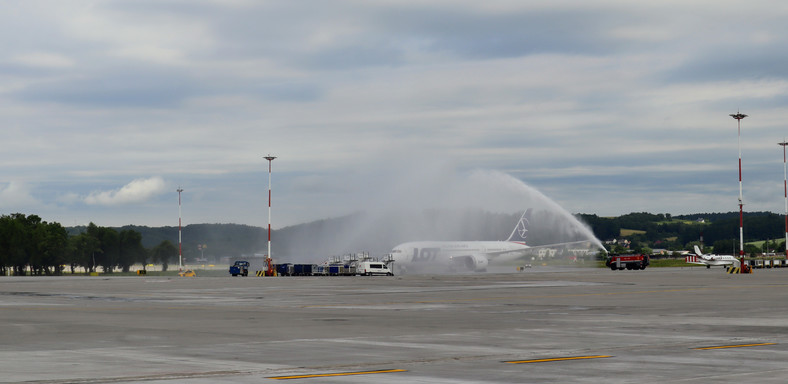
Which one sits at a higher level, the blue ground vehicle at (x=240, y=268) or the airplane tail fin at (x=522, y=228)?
the airplane tail fin at (x=522, y=228)

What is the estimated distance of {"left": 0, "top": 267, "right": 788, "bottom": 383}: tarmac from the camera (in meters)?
15.2

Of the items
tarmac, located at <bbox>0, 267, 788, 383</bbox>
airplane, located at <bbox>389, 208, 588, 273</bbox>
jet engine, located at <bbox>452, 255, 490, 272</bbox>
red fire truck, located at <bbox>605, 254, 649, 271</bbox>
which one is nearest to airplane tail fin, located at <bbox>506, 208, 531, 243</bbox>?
airplane, located at <bbox>389, 208, 588, 273</bbox>

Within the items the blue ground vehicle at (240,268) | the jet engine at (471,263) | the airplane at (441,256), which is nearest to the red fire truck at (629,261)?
the airplane at (441,256)

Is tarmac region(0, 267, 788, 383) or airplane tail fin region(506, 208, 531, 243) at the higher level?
airplane tail fin region(506, 208, 531, 243)

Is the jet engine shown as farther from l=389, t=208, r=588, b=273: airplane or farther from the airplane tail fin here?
the airplane tail fin

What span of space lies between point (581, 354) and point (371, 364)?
15.3 feet

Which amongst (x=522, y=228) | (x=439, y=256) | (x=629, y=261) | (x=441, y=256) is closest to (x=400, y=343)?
(x=439, y=256)

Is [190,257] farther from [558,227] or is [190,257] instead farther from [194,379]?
[194,379]

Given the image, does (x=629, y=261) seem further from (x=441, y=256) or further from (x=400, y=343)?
(x=400, y=343)

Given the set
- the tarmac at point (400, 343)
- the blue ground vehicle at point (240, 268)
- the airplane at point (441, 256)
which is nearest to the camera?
the tarmac at point (400, 343)

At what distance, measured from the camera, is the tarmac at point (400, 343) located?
15203 millimetres

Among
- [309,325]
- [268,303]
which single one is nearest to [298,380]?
[309,325]

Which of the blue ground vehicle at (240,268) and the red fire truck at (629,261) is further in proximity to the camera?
the red fire truck at (629,261)

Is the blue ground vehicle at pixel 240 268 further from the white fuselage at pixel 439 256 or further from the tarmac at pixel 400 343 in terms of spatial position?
the tarmac at pixel 400 343
